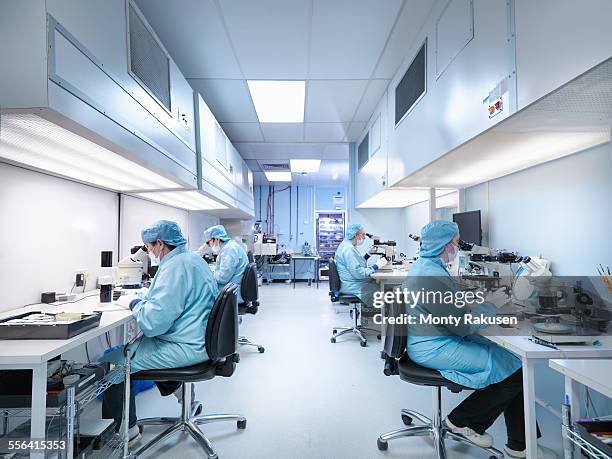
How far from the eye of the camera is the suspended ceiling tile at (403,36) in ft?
6.95

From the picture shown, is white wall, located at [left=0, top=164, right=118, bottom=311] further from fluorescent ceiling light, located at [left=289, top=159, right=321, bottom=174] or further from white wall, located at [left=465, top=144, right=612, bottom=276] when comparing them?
fluorescent ceiling light, located at [left=289, top=159, right=321, bottom=174]

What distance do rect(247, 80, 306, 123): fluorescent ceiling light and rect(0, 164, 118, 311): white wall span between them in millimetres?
1759

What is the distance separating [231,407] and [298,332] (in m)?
1.68

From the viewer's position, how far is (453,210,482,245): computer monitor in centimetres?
274

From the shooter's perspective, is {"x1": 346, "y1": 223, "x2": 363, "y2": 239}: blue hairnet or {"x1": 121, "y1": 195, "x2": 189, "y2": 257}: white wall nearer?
{"x1": 121, "y1": 195, "x2": 189, "y2": 257}: white wall

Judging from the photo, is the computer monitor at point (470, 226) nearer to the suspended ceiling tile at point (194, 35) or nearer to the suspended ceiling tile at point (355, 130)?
the suspended ceiling tile at point (355, 130)

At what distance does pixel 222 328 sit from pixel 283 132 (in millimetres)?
3371

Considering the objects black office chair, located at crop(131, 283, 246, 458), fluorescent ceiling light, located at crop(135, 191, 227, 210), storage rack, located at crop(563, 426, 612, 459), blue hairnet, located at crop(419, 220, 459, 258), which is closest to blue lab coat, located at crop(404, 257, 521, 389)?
blue hairnet, located at crop(419, 220, 459, 258)

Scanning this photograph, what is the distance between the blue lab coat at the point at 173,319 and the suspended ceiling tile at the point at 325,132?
302cm

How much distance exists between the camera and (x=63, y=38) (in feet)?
3.83

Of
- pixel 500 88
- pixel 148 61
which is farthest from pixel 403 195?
pixel 148 61

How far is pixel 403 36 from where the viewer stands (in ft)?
7.90

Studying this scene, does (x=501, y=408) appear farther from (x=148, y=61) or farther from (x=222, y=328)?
(x=148, y=61)

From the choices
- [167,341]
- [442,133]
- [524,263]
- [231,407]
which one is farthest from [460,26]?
[231,407]
